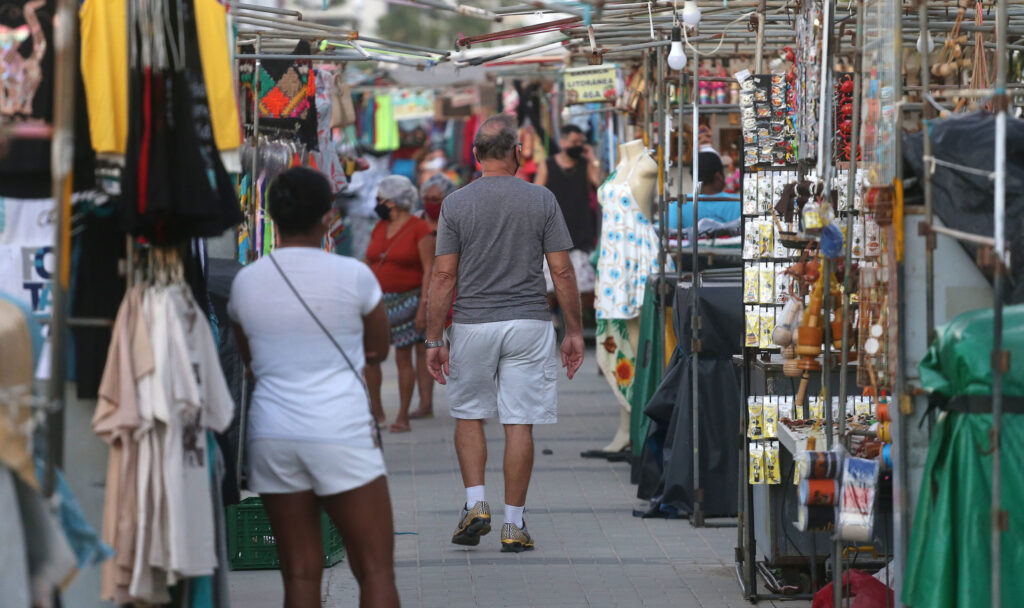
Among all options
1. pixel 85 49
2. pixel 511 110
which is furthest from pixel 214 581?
pixel 511 110

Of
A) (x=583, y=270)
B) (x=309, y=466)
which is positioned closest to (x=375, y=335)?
(x=309, y=466)

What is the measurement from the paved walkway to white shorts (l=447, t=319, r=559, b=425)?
2.24 ft

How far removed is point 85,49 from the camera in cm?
370

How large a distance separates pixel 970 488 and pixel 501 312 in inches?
119

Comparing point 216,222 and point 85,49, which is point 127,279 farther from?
point 85,49

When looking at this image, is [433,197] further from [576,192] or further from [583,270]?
[576,192]

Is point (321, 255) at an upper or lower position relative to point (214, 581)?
upper

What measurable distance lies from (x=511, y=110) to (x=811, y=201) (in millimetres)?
12030

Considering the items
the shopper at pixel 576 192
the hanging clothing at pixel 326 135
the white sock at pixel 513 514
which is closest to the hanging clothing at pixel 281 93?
the hanging clothing at pixel 326 135

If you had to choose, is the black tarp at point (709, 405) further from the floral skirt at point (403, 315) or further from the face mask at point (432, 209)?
the face mask at point (432, 209)

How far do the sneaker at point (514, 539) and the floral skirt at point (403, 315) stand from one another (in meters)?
3.95

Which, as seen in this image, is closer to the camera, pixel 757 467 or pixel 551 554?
pixel 757 467

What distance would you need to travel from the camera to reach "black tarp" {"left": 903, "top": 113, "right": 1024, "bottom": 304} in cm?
405

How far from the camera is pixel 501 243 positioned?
262 inches
